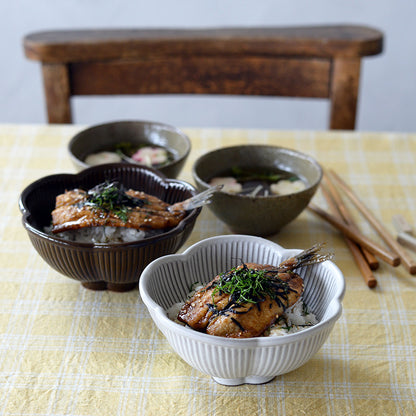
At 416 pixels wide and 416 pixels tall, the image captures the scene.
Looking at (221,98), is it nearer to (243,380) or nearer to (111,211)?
(111,211)

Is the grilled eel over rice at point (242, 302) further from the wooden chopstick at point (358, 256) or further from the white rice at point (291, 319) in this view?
the wooden chopstick at point (358, 256)

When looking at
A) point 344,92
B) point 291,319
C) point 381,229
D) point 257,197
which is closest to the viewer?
point 291,319

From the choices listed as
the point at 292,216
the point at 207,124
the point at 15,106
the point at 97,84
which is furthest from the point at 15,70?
the point at 292,216

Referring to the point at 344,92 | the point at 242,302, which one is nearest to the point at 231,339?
the point at 242,302

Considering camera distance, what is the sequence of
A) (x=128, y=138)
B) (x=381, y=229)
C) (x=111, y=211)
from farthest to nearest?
1. (x=128, y=138)
2. (x=381, y=229)
3. (x=111, y=211)

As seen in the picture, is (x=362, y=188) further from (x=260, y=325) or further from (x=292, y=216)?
(x=260, y=325)

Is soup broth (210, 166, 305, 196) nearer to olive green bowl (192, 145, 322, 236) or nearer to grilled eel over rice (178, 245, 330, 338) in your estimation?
olive green bowl (192, 145, 322, 236)

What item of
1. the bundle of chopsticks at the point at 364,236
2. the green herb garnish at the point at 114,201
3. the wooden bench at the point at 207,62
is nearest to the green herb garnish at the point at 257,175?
the bundle of chopsticks at the point at 364,236
